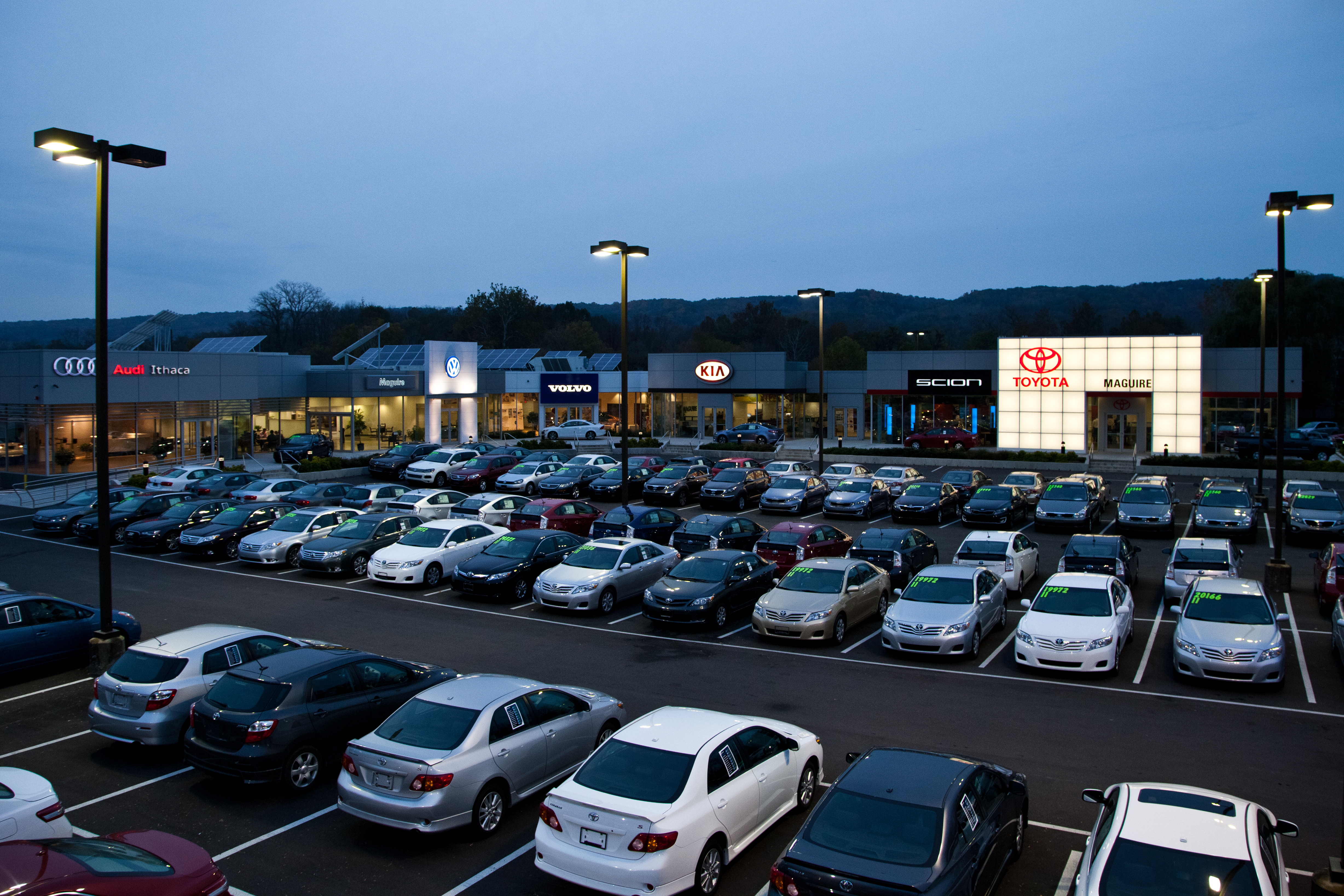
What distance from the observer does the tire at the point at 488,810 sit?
28.6 feet

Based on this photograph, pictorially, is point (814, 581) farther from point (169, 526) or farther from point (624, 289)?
point (169, 526)

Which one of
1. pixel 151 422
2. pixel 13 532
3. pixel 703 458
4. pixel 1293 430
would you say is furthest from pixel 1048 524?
pixel 151 422

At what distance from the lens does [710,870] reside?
7641mm

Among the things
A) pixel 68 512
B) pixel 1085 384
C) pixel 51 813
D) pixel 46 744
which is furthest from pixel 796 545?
pixel 1085 384

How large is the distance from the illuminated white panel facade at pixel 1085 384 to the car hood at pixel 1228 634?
1351 inches

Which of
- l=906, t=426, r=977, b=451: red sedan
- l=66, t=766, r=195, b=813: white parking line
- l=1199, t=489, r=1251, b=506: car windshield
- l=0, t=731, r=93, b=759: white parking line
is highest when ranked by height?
l=906, t=426, r=977, b=451: red sedan

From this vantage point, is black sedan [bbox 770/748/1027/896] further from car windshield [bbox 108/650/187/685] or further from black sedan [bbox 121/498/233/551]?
black sedan [bbox 121/498/233/551]

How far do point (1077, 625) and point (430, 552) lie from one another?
13.2 metres

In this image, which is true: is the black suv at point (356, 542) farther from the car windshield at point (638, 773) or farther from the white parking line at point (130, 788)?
the car windshield at point (638, 773)

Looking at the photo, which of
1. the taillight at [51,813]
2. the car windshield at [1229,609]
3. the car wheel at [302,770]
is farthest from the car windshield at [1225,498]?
the taillight at [51,813]

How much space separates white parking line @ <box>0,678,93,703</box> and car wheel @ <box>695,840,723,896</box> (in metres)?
10.7

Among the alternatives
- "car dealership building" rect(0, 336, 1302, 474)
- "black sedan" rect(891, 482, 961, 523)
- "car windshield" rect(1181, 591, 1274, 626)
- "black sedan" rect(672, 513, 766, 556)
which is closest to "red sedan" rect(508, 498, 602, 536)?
"black sedan" rect(672, 513, 766, 556)

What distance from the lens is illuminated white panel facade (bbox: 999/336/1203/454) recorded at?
149ft

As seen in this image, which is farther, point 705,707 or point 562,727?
point 705,707
